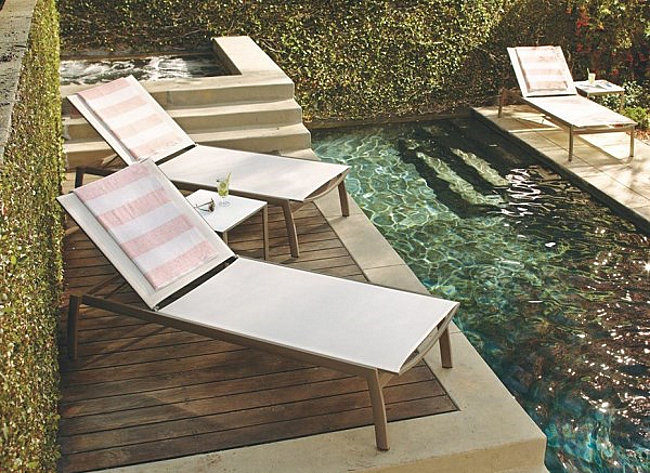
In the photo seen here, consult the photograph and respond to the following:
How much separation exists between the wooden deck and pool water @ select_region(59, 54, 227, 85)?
184 inches

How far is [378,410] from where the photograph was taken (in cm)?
379

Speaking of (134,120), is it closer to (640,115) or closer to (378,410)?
(378,410)

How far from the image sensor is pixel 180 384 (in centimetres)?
439

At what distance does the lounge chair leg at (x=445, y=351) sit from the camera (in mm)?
4430

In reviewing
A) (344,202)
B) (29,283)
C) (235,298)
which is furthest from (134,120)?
(29,283)

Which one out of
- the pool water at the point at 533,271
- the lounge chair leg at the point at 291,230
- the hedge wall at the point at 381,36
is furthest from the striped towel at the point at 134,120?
the hedge wall at the point at 381,36

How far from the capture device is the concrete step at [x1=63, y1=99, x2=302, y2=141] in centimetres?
816

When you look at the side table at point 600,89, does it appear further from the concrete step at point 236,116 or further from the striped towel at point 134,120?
the striped towel at point 134,120

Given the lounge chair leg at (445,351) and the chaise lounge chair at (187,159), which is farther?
the chaise lounge chair at (187,159)

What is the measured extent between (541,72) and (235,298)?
6.23 meters

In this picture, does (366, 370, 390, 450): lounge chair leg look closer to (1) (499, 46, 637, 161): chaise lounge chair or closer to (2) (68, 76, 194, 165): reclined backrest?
(2) (68, 76, 194, 165): reclined backrest

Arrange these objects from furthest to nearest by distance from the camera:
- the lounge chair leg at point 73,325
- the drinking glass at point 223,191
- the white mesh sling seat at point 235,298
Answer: the drinking glass at point 223,191 → the lounge chair leg at point 73,325 → the white mesh sling seat at point 235,298

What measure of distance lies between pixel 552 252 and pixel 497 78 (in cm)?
472

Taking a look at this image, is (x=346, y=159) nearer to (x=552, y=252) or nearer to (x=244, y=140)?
(x=244, y=140)
